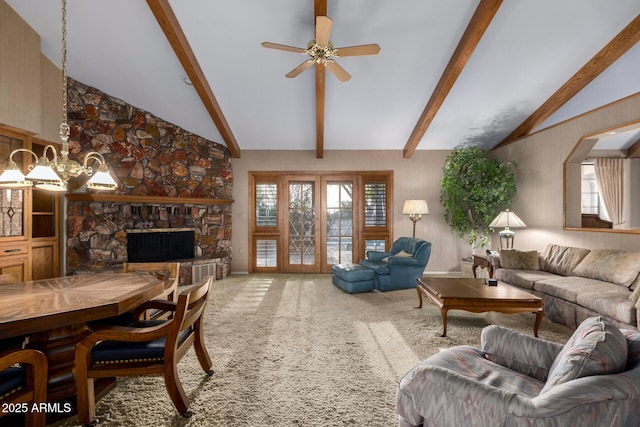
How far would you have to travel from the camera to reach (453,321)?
3789 mm

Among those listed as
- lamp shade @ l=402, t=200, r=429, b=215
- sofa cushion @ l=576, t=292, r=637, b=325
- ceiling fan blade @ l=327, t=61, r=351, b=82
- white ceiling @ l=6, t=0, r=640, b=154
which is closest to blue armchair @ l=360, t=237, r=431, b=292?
lamp shade @ l=402, t=200, r=429, b=215

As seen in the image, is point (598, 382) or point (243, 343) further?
point (243, 343)

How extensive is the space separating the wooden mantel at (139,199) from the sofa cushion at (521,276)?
5.03 metres

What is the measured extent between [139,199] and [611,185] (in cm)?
755

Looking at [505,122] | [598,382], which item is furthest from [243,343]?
[505,122]

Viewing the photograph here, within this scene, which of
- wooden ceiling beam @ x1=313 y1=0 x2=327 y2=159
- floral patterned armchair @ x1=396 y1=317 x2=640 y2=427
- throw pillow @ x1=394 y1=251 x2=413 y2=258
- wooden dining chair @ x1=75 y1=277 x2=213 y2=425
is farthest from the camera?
throw pillow @ x1=394 y1=251 x2=413 y2=258

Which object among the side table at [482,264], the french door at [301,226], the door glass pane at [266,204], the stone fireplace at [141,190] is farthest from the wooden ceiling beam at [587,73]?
the stone fireplace at [141,190]

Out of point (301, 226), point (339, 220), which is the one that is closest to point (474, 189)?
point (339, 220)

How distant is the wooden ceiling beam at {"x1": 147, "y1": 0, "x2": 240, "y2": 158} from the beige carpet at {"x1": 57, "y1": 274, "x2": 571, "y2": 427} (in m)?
2.96

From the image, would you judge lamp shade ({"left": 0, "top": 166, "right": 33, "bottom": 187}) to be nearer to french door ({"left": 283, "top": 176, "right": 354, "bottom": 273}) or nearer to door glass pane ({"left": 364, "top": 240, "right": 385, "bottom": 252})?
french door ({"left": 283, "top": 176, "right": 354, "bottom": 273})

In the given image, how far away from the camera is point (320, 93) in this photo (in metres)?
4.71

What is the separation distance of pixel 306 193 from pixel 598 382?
5.98 metres

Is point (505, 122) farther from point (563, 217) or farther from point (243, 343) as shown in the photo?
point (243, 343)

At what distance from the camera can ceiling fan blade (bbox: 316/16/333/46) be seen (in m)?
2.78
